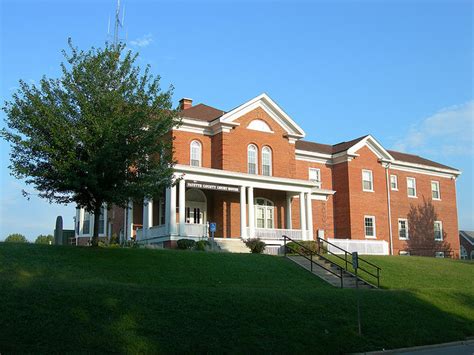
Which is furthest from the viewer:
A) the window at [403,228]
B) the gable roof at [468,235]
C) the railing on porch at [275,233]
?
the gable roof at [468,235]

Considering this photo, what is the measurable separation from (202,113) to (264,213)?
7509mm

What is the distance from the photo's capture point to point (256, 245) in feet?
87.4

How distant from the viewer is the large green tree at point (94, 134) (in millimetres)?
18812

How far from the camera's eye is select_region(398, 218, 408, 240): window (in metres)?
41.9

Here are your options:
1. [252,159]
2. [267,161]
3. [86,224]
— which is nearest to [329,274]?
[252,159]

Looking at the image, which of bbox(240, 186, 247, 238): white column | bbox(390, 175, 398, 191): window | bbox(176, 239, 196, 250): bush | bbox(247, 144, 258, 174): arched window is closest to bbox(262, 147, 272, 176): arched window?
bbox(247, 144, 258, 174): arched window

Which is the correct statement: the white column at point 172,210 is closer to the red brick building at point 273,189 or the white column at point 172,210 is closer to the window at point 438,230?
the red brick building at point 273,189

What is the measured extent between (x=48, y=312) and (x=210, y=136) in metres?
22.0

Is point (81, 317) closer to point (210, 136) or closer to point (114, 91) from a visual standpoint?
point (114, 91)

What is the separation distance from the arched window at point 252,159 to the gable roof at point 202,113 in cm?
288

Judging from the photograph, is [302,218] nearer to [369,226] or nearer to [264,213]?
[264,213]

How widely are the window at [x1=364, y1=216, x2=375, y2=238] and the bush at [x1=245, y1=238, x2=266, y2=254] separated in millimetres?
15269

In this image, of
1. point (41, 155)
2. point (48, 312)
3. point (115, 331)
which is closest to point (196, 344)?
point (115, 331)

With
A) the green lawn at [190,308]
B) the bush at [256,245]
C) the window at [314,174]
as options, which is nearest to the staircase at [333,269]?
the green lawn at [190,308]
